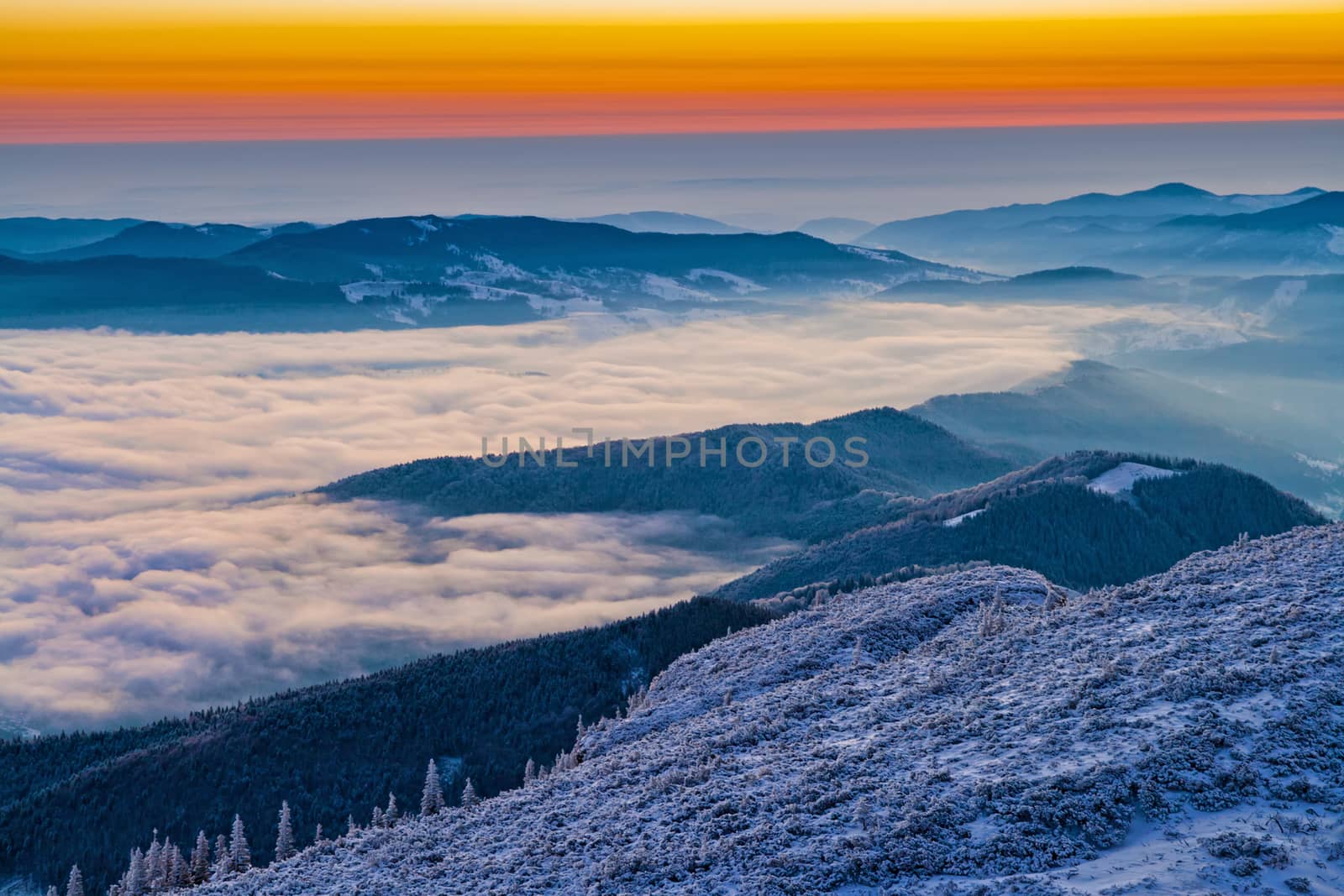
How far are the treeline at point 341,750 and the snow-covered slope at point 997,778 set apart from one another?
5864 cm

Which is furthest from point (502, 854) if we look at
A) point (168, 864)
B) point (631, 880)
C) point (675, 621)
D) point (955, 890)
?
point (675, 621)

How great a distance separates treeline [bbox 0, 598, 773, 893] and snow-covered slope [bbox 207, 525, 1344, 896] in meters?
58.6

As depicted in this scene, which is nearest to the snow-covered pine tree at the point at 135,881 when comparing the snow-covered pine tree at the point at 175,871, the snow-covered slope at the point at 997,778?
the snow-covered pine tree at the point at 175,871

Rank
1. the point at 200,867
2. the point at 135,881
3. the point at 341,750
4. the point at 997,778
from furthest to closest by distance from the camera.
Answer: the point at 341,750
the point at 200,867
the point at 135,881
the point at 997,778

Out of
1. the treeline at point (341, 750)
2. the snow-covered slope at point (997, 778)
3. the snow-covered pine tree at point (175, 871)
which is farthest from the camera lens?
the treeline at point (341, 750)

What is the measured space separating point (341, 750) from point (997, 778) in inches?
3768

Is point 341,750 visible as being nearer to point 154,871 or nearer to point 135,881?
point 154,871

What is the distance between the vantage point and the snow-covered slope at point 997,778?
35156 mm

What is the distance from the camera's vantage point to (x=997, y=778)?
3978 centimetres

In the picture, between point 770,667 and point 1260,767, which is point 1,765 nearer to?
point 770,667

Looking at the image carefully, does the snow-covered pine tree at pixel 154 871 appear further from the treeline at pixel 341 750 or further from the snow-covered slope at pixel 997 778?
the treeline at pixel 341 750

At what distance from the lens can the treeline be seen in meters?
117

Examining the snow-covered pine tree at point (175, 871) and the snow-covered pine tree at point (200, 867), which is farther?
the snow-covered pine tree at point (175, 871)

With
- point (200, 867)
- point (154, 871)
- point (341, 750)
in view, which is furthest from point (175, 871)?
point (341, 750)
